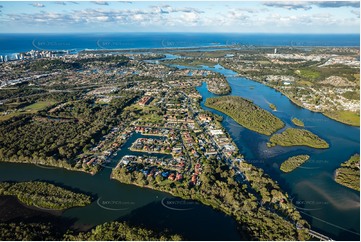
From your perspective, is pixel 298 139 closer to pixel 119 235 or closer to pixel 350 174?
pixel 350 174

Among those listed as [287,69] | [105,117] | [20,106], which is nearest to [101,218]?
[105,117]

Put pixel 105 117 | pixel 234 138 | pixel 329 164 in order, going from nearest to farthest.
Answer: pixel 329 164 → pixel 234 138 → pixel 105 117

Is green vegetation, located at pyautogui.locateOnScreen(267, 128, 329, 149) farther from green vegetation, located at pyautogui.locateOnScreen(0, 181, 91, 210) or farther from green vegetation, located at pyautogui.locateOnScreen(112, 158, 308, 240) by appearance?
green vegetation, located at pyautogui.locateOnScreen(0, 181, 91, 210)

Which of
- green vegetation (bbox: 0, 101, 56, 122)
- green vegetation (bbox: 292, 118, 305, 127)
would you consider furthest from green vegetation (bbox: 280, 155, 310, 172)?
green vegetation (bbox: 0, 101, 56, 122)

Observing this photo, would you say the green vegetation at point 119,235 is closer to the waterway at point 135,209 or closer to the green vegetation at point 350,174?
the waterway at point 135,209

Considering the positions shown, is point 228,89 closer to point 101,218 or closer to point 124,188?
point 124,188

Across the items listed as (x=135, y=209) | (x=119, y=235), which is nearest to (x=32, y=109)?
(x=135, y=209)

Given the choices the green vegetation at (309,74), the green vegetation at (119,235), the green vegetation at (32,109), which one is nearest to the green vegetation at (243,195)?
the green vegetation at (119,235)
